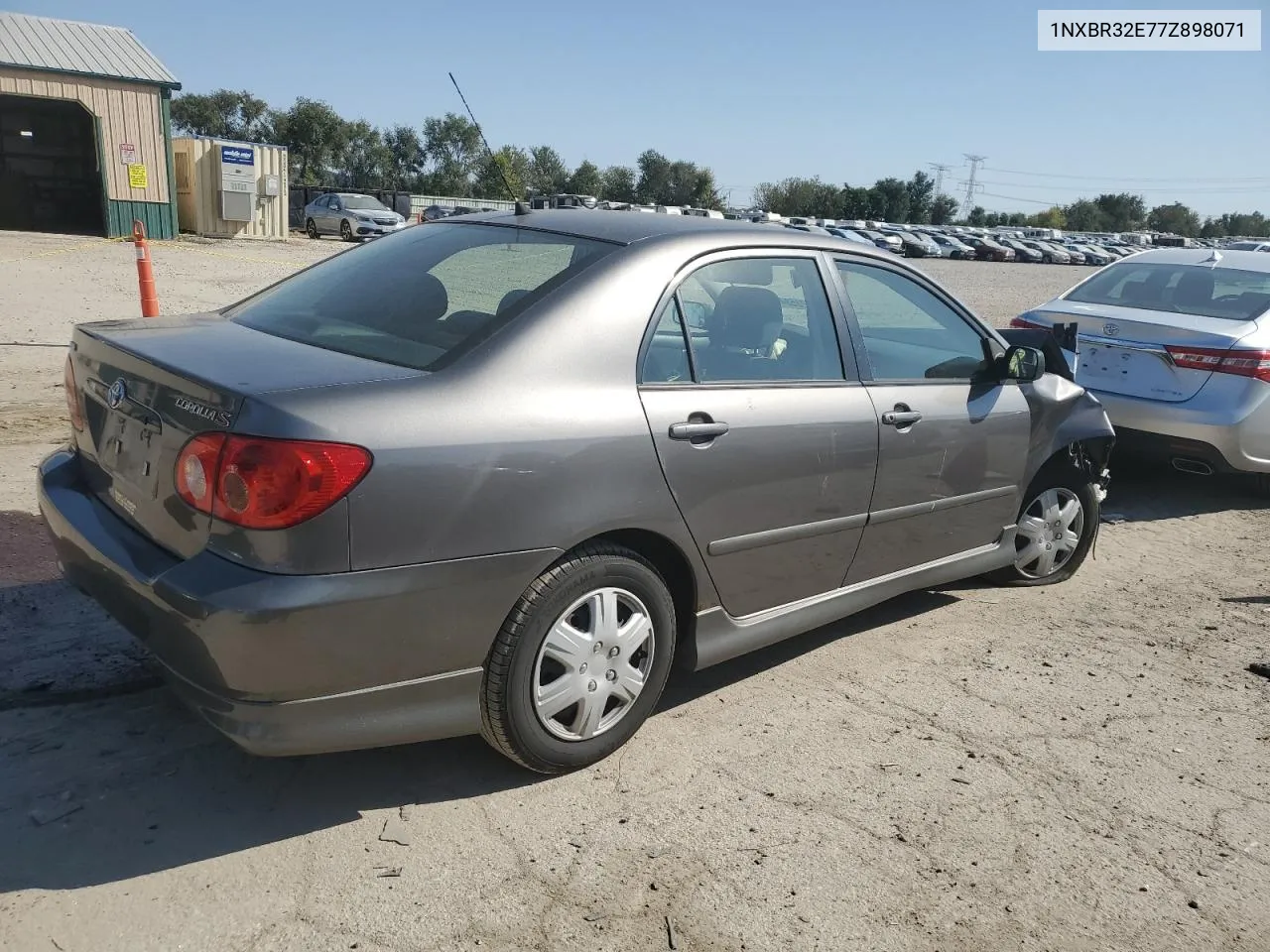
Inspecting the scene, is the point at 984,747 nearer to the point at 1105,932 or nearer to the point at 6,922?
the point at 1105,932

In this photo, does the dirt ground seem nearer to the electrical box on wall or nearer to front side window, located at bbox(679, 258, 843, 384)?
front side window, located at bbox(679, 258, 843, 384)

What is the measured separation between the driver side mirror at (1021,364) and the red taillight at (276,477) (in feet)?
9.84

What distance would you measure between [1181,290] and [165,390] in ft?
22.7

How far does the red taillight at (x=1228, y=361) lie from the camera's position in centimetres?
646

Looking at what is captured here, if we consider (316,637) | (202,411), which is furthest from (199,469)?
(316,637)

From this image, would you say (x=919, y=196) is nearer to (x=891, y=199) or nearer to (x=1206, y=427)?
(x=891, y=199)

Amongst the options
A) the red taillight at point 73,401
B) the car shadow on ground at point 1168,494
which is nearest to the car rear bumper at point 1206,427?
the car shadow on ground at point 1168,494

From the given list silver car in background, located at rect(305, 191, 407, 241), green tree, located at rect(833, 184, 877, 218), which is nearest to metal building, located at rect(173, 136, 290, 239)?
silver car in background, located at rect(305, 191, 407, 241)

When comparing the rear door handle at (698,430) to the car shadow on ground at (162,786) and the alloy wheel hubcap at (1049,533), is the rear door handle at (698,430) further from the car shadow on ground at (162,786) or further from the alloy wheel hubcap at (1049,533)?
the alloy wheel hubcap at (1049,533)

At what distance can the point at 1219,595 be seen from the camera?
5355mm

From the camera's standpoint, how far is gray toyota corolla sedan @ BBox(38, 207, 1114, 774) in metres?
2.57

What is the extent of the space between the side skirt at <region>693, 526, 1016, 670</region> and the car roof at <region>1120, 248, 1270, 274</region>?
3896mm

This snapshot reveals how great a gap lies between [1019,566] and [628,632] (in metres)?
2.72

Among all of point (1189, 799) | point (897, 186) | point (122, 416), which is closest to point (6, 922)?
point (122, 416)
